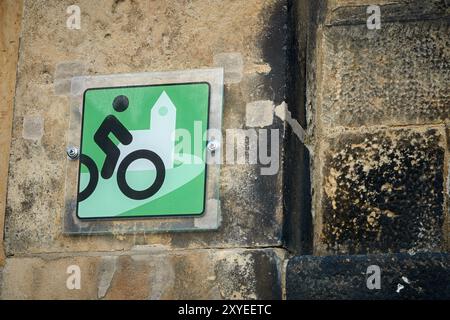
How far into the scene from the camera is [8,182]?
3387 mm

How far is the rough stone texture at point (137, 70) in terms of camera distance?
10.4 ft

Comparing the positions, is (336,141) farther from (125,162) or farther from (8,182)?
(8,182)

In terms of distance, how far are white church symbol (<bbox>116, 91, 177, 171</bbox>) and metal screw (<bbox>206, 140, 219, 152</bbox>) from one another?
0.10m

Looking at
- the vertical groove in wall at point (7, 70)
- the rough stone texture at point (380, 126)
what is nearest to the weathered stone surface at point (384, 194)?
the rough stone texture at point (380, 126)

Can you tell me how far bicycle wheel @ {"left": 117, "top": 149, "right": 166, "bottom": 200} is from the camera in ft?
10.5

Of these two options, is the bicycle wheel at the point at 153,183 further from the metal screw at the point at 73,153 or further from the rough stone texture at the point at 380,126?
the rough stone texture at the point at 380,126

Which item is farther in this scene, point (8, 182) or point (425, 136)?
point (8, 182)

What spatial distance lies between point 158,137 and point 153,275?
379mm

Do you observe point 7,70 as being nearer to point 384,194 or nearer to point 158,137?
point 158,137

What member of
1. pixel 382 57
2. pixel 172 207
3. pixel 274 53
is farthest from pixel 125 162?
pixel 382 57

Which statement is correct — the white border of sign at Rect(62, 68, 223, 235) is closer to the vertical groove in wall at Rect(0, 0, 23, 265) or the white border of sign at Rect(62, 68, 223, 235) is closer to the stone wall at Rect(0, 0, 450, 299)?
the stone wall at Rect(0, 0, 450, 299)

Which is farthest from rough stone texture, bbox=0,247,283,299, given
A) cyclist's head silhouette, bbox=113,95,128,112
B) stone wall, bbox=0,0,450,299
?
cyclist's head silhouette, bbox=113,95,128,112
